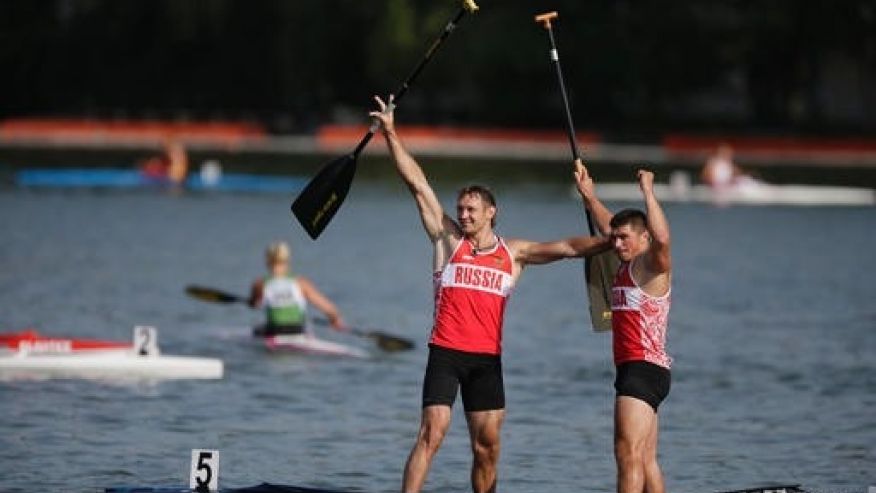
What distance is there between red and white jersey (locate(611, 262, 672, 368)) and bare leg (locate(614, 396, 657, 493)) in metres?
0.36

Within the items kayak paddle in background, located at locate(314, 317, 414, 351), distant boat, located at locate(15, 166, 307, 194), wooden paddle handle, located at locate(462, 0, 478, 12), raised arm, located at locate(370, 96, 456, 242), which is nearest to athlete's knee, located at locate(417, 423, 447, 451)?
raised arm, located at locate(370, 96, 456, 242)

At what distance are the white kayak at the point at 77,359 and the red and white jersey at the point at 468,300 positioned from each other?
1030 centimetres

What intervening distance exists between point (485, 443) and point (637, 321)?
132cm

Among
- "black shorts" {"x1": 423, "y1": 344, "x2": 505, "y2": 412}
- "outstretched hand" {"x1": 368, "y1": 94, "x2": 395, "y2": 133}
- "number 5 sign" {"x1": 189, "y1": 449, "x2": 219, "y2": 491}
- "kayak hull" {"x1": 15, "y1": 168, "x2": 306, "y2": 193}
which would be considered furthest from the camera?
"kayak hull" {"x1": 15, "y1": 168, "x2": 306, "y2": 193}

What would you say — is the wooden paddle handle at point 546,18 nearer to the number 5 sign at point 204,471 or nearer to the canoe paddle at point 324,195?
the canoe paddle at point 324,195

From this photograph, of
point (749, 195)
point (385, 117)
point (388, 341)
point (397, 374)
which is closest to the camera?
point (385, 117)

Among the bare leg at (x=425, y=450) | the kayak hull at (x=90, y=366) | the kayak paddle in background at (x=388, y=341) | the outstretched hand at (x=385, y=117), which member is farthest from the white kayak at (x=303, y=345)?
the bare leg at (x=425, y=450)

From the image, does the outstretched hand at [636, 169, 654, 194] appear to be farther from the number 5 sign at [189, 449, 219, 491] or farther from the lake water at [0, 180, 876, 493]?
the lake water at [0, 180, 876, 493]

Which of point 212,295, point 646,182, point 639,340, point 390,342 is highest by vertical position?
point 212,295

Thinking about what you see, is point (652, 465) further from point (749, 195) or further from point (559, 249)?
point (749, 195)

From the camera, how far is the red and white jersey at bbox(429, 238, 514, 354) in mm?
17047

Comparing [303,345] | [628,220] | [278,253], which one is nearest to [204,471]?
[628,220]

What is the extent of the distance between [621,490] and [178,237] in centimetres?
3861

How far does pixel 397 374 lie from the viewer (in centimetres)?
2938
